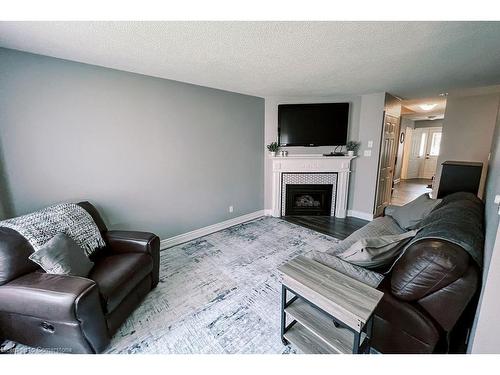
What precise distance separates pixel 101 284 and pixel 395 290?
1.95 m

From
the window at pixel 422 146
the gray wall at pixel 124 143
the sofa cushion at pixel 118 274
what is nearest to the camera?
the sofa cushion at pixel 118 274

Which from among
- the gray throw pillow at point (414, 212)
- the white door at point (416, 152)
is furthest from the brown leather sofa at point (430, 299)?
the white door at point (416, 152)

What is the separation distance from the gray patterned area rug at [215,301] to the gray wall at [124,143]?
73cm

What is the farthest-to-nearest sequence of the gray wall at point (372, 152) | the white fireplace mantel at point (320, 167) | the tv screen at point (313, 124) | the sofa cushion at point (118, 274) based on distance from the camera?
the white fireplace mantel at point (320, 167) → the tv screen at point (313, 124) → the gray wall at point (372, 152) → the sofa cushion at point (118, 274)

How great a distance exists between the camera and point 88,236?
5.85 feet

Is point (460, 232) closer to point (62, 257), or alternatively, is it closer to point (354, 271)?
point (354, 271)

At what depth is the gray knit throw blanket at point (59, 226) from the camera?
1.50 meters

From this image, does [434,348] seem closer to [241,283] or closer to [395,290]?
[395,290]

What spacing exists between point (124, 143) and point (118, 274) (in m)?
1.52

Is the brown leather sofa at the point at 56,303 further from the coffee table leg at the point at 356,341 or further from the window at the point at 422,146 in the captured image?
the window at the point at 422,146

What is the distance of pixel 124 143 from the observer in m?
2.38

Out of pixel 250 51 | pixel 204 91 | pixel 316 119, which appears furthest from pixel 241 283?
pixel 316 119

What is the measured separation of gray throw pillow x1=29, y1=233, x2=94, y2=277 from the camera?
1.40 meters

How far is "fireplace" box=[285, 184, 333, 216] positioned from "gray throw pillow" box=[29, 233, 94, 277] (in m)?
3.30
